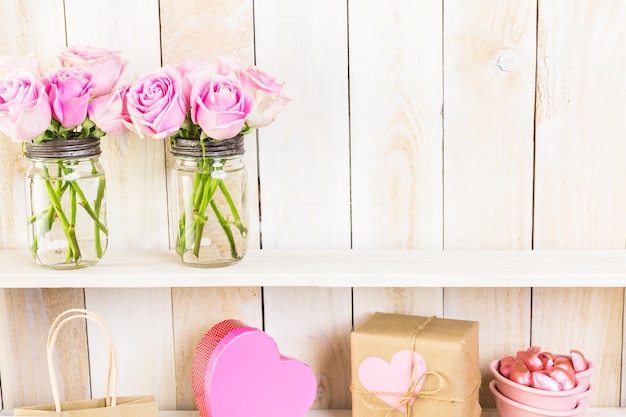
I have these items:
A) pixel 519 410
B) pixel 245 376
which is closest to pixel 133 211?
pixel 245 376

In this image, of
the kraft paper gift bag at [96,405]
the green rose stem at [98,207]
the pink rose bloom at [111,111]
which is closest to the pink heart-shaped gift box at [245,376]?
the kraft paper gift bag at [96,405]

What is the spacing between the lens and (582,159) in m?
1.11

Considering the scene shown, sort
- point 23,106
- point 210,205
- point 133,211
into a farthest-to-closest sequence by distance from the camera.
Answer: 1. point 133,211
2. point 210,205
3. point 23,106

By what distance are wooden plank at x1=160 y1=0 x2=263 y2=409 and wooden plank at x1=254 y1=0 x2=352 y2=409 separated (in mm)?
14

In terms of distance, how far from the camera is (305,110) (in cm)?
112

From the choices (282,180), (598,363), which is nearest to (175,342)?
(282,180)

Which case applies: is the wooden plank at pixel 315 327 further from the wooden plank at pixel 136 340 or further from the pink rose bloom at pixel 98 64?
the pink rose bloom at pixel 98 64

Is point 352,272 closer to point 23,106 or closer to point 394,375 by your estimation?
point 394,375

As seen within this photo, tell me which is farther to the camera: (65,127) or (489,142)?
(489,142)

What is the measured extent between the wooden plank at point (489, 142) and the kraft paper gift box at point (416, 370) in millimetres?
104

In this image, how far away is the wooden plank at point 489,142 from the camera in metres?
1.09

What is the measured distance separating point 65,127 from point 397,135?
1.43 ft

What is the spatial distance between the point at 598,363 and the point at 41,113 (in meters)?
0.82

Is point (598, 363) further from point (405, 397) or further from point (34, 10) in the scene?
point (34, 10)
